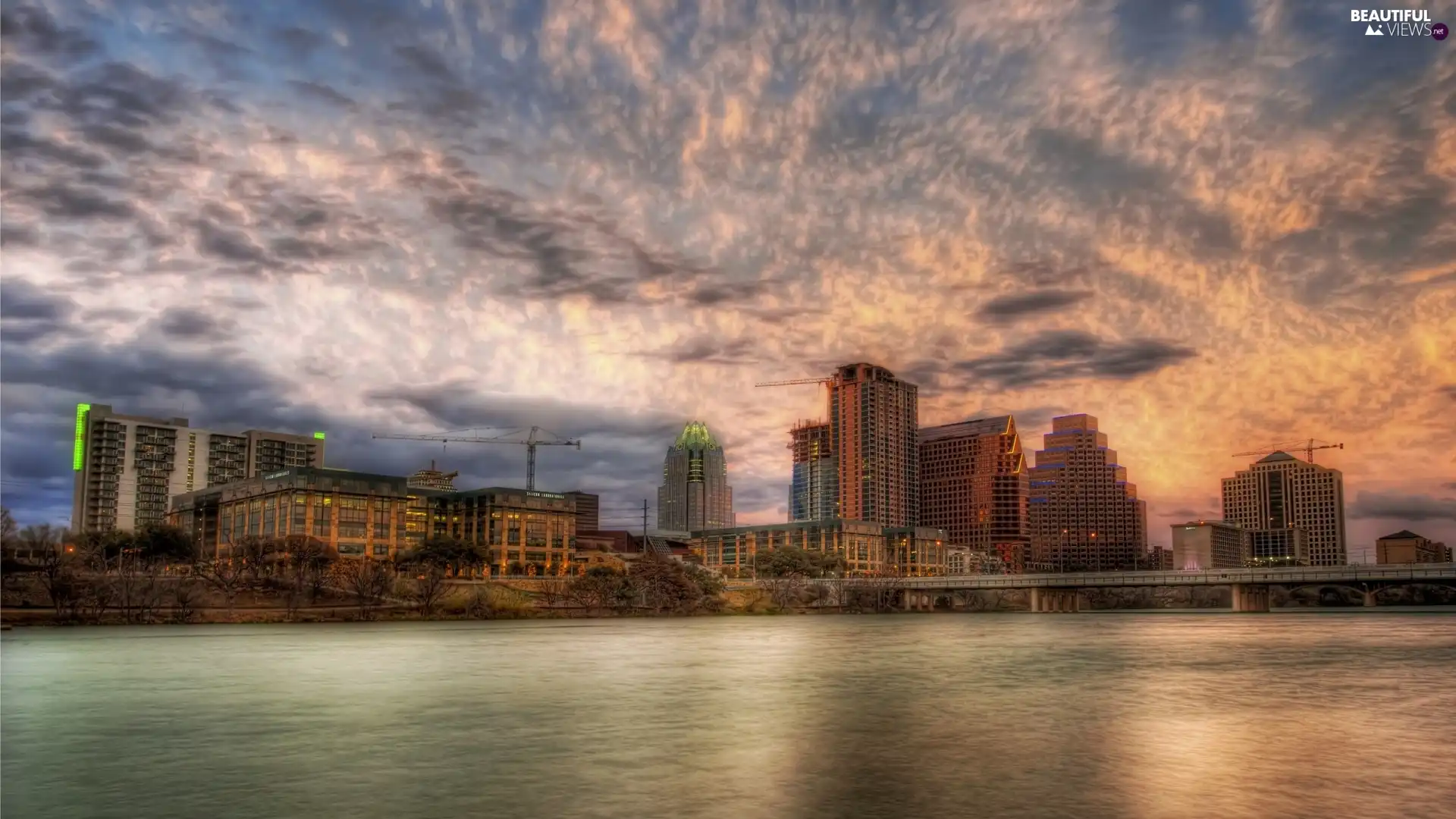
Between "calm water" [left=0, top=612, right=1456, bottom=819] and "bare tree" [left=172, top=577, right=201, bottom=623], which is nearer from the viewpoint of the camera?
"calm water" [left=0, top=612, right=1456, bottom=819]

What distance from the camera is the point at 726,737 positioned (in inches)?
1879

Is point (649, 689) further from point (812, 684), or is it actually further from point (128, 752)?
point (128, 752)

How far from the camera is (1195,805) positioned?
32.1 metres

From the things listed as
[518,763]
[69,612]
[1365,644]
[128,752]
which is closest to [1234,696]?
[518,763]

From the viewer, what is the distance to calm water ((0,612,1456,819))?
3334 cm

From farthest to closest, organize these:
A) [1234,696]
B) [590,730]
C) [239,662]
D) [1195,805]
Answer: [239,662]
[1234,696]
[590,730]
[1195,805]

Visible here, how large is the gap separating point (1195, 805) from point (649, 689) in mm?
43189

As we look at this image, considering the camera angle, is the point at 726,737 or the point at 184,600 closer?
the point at 726,737

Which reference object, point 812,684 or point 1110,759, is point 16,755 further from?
point 812,684

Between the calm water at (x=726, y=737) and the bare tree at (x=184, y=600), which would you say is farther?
the bare tree at (x=184, y=600)

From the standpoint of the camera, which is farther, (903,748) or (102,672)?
(102,672)

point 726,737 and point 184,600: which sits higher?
point 726,737

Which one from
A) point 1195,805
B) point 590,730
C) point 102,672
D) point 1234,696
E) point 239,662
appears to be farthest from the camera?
point 239,662

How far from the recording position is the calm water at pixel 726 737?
33344 mm
